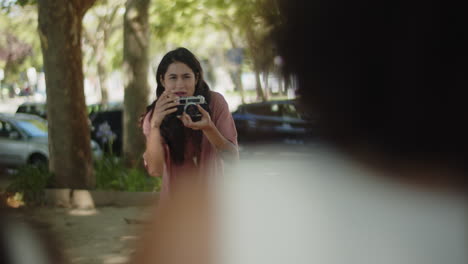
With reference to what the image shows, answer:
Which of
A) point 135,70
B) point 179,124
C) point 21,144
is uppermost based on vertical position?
point 135,70

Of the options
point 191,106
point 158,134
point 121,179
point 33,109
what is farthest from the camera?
point 33,109

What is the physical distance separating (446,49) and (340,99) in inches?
5.1

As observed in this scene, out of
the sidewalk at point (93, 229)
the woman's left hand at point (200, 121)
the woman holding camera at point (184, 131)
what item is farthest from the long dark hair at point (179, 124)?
the sidewalk at point (93, 229)

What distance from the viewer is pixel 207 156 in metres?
2.50

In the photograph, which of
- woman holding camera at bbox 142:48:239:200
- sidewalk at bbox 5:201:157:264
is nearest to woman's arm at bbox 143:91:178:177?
woman holding camera at bbox 142:48:239:200

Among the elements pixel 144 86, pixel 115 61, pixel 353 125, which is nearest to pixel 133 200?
pixel 144 86

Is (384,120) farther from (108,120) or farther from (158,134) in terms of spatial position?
(108,120)

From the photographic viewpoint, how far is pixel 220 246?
4.79ft

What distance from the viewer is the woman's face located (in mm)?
2541

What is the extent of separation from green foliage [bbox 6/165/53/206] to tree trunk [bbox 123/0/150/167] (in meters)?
1.86

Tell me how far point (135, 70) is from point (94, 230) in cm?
378

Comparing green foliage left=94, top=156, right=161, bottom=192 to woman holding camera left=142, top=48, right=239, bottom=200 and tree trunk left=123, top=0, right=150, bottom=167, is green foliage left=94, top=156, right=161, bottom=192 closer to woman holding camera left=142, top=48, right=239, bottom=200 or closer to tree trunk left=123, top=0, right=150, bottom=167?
tree trunk left=123, top=0, right=150, bottom=167

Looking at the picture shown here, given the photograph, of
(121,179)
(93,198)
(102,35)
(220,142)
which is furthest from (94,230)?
(102,35)

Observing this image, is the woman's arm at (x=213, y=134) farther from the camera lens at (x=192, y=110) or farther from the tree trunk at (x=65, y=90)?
the tree trunk at (x=65, y=90)
